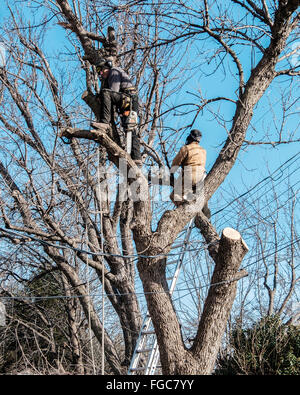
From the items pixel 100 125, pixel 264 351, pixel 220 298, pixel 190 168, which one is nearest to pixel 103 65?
pixel 100 125

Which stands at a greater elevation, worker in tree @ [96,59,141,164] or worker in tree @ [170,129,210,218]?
worker in tree @ [96,59,141,164]

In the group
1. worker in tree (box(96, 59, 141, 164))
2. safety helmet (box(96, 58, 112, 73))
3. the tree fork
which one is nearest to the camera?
the tree fork

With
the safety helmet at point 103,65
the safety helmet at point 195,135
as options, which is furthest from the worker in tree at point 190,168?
the safety helmet at point 103,65

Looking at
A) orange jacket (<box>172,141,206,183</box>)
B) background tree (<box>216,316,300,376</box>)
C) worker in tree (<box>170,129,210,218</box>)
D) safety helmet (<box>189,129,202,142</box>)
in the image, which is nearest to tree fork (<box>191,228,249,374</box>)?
worker in tree (<box>170,129,210,218</box>)

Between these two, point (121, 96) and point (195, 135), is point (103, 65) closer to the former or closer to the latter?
point (121, 96)

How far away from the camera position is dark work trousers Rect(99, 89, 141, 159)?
6531 mm

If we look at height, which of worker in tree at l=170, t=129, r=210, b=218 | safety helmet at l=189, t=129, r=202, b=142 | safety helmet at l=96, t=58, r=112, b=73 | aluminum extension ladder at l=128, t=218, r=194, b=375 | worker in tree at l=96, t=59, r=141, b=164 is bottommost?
aluminum extension ladder at l=128, t=218, r=194, b=375

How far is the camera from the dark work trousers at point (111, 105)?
6.53 m

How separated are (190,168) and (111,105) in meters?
1.44

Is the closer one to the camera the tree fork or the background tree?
the tree fork

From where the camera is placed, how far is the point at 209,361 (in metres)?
5.39

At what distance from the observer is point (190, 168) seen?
6691 millimetres

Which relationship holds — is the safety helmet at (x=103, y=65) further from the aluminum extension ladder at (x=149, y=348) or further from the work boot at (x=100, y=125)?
the aluminum extension ladder at (x=149, y=348)

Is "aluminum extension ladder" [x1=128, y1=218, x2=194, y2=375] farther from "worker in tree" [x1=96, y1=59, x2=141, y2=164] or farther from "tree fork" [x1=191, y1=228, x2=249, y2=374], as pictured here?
"worker in tree" [x1=96, y1=59, x2=141, y2=164]
